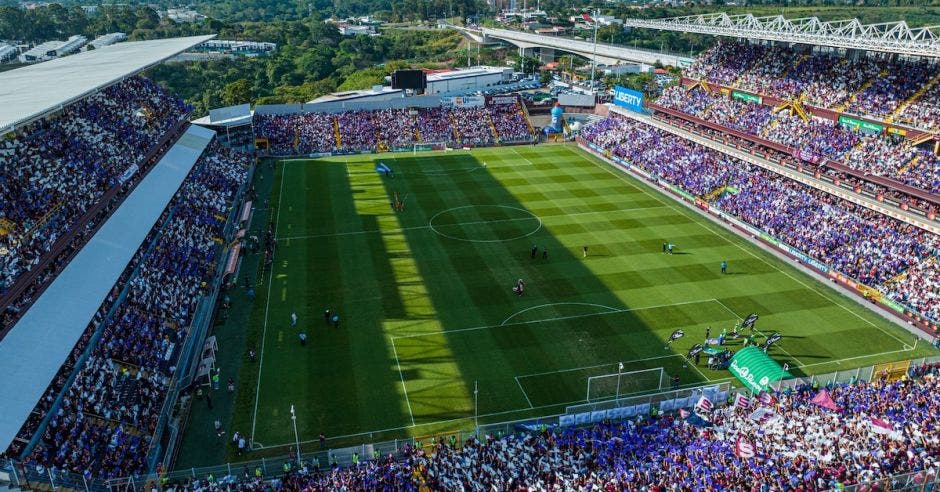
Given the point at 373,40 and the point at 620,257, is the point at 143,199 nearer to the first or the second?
the point at 620,257

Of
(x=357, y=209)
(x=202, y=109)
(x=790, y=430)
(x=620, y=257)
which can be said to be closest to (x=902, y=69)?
(x=620, y=257)

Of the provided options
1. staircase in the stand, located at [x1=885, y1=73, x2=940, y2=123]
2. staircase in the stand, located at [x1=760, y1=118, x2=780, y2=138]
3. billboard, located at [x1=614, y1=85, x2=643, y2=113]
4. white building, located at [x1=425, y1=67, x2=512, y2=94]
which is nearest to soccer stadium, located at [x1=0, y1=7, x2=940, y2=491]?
staircase in the stand, located at [x1=885, y1=73, x2=940, y2=123]

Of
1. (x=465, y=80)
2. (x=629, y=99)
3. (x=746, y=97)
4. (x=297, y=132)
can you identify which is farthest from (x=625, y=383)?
(x=465, y=80)

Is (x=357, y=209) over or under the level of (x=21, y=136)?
under

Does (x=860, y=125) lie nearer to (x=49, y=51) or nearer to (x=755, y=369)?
(x=755, y=369)

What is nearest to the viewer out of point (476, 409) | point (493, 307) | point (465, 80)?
point (476, 409)

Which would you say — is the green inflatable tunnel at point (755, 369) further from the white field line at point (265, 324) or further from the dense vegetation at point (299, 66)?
the dense vegetation at point (299, 66)
